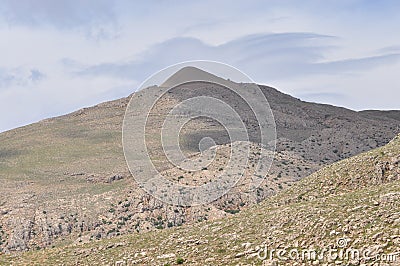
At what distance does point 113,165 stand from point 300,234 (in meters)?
69.9

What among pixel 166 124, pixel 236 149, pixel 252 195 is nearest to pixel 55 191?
pixel 236 149

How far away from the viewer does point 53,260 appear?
26.9m

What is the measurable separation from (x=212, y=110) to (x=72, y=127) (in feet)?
97.5

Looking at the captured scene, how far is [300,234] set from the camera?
20656mm

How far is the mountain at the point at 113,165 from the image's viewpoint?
55.1 meters

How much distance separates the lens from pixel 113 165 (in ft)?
290

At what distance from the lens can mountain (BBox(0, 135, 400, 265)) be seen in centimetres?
1853

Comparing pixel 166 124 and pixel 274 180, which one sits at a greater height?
pixel 166 124

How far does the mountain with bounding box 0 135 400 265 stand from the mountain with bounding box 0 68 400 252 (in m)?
23.3

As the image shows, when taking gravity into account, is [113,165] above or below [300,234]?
above

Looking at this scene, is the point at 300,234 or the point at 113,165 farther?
the point at 113,165

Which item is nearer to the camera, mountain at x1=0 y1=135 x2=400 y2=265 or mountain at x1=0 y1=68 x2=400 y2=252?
mountain at x1=0 y1=135 x2=400 y2=265

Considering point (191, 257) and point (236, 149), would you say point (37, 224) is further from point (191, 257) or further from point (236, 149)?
point (191, 257)

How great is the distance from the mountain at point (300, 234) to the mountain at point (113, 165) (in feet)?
76.6
